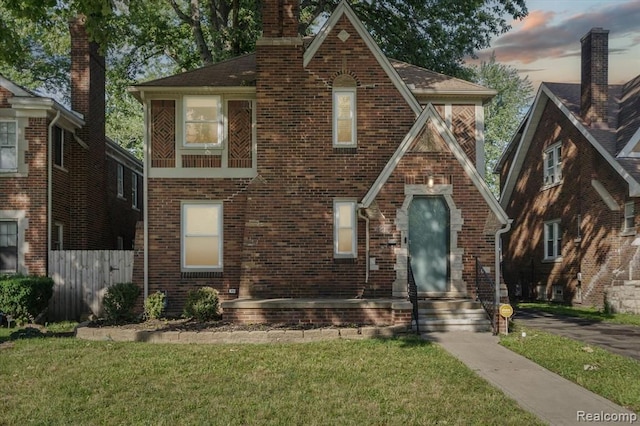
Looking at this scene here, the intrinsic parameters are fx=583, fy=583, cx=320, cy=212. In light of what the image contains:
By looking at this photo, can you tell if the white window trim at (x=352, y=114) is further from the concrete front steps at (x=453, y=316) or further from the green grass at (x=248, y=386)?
the green grass at (x=248, y=386)

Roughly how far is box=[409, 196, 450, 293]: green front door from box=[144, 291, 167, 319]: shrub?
6.33 m

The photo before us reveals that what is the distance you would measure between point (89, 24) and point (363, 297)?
8.60 metres

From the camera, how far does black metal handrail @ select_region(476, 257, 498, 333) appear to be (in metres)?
12.8

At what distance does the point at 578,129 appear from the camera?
21781 mm

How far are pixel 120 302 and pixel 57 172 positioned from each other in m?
5.70

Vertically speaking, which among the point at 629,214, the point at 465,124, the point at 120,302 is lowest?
the point at 120,302

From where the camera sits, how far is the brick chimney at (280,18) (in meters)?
15.1

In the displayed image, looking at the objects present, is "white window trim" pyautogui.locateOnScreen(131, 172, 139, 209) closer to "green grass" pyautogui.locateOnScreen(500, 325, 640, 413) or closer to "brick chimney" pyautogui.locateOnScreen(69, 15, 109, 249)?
"brick chimney" pyautogui.locateOnScreen(69, 15, 109, 249)

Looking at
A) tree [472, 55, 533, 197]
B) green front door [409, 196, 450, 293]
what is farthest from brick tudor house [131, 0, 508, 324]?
tree [472, 55, 533, 197]

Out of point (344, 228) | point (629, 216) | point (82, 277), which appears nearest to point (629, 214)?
point (629, 216)

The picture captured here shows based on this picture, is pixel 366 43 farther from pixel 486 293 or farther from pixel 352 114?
pixel 486 293

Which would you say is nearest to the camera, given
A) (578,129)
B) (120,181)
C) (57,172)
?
(57,172)

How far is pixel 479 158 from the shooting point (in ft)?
54.5
